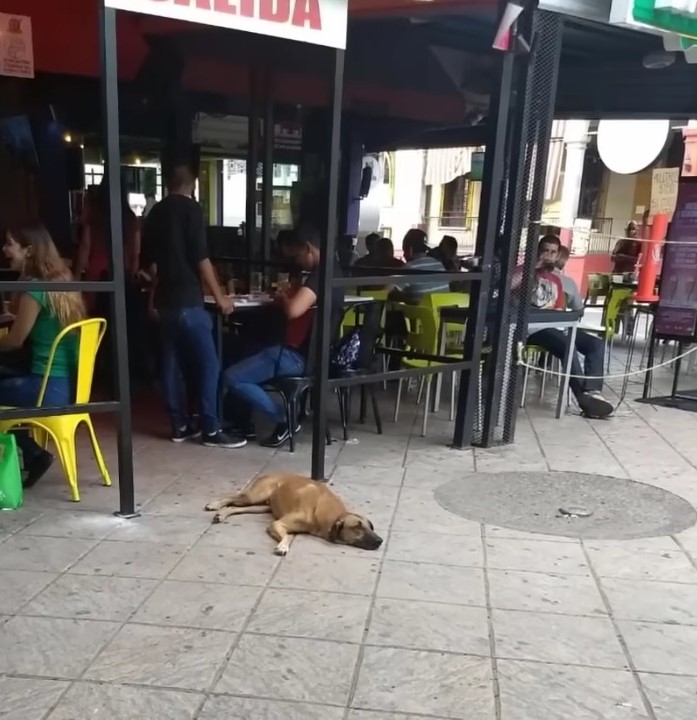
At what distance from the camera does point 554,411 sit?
21.4 ft

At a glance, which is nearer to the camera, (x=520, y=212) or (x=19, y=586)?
(x=19, y=586)

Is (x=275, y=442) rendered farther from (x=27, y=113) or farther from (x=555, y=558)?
(x=27, y=113)

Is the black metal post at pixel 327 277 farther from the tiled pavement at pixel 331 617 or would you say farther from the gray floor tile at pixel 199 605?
the gray floor tile at pixel 199 605

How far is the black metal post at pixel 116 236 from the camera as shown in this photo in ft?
11.2

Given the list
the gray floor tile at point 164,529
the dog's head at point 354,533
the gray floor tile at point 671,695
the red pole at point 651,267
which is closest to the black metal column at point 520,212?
the dog's head at point 354,533

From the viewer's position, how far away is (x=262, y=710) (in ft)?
7.95

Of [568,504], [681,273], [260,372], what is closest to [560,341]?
[681,273]

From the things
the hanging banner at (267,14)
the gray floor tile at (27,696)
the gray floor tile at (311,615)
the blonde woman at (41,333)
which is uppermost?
the hanging banner at (267,14)

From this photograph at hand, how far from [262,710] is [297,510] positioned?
142 cm

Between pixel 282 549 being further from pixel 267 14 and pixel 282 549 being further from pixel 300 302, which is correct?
pixel 267 14

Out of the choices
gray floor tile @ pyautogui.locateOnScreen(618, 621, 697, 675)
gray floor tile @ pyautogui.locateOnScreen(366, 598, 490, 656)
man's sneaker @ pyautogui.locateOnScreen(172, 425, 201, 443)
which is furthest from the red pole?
gray floor tile @ pyautogui.locateOnScreen(366, 598, 490, 656)

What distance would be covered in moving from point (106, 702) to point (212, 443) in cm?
278

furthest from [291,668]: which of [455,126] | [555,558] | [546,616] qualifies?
[455,126]

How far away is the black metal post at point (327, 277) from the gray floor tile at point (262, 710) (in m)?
2.08
